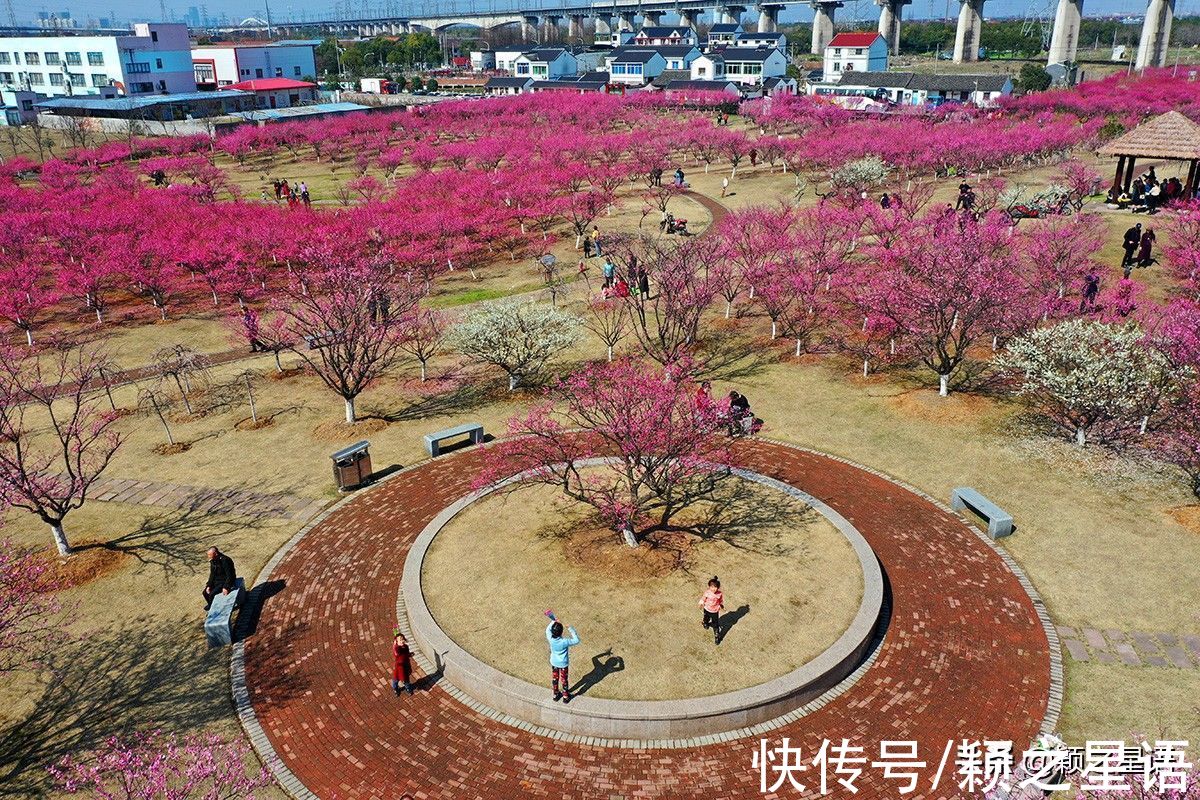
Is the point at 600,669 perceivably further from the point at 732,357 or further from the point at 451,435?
the point at 732,357

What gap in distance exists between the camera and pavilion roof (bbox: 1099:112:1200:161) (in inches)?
1630

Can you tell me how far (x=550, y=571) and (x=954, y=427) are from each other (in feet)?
47.0

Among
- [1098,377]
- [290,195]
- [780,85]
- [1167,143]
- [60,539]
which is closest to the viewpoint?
[60,539]

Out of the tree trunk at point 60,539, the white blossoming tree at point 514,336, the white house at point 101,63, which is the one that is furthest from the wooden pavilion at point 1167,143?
the white house at point 101,63

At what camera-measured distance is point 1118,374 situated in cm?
2088

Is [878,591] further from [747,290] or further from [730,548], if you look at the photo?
[747,290]

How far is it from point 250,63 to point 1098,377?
156 m

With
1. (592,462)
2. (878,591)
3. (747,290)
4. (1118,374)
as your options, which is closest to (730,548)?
(878,591)

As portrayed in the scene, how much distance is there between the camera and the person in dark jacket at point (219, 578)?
16.6 metres

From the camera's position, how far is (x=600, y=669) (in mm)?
14570

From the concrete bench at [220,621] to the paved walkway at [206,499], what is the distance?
13.3 ft

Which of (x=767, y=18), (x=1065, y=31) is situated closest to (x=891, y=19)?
(x=767, y=18)

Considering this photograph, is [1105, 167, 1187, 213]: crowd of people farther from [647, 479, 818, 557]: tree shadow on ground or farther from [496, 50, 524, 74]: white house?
[496, 50, 524, 74]: white house

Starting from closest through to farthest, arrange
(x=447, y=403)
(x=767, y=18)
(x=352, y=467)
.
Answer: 1. (x=352, y=467)
2. (x=447, y=403)
3. (x=767, y=18)
